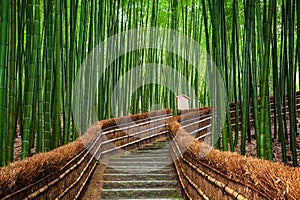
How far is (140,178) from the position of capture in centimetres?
424

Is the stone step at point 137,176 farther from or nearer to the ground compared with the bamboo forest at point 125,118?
nearer to the ground

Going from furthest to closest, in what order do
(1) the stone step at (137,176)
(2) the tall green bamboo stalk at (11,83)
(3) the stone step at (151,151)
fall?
1. (3) the stone step at (151,151)
2. (1) the stone step at (137,176)
3. (2) the tall green bamboo stalk at (11,83)

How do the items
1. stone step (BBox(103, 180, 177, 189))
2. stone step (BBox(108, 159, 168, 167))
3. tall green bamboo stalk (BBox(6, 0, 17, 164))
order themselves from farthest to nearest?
1. stone step (BBox(108, 159, 168, 167))
2. stone step (BBox(103, 180, 177, 189))
3. tall green bamboo stalk (BBox(6, 0, 17, 164))

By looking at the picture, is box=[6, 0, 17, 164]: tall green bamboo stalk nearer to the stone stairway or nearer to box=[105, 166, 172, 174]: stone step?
the stone stairway

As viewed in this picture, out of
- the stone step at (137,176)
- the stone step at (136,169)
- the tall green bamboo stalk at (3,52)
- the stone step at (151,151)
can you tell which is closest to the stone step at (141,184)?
the stone step at (137,176)

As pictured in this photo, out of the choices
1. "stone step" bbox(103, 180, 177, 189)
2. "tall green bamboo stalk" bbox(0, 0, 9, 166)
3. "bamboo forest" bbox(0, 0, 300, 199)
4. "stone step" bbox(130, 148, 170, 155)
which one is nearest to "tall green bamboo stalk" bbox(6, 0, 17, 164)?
"bamboo forest" bbox(0, 0, 300, 199)

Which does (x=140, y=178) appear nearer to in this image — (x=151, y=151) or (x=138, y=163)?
(x=138, y=163)

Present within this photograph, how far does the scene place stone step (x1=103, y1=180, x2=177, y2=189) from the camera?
3941mm

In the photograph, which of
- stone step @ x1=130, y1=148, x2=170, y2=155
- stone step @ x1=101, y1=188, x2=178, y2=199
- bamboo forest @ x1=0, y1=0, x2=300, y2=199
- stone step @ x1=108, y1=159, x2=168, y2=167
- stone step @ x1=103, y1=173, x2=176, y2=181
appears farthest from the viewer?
stone step @ x1=130, y1=148, x2=170, y2=155

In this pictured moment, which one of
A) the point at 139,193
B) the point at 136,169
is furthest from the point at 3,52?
the point at 136,169

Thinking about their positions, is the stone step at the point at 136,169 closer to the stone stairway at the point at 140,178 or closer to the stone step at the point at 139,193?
the stone stairway at the point at 140,178

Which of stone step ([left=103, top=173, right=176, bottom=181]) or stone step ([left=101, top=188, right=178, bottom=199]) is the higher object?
stone step ([left=103, top=173, right=176, bottom=181])

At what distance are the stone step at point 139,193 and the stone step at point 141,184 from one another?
0.61 feet

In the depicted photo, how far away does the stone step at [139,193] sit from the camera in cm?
358
